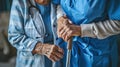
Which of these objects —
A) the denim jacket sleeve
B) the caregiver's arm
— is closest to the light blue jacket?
the denim jacket sleeve

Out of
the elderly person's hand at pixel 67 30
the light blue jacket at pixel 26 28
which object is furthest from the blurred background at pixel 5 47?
the elderly person's hand at pixel 67 30

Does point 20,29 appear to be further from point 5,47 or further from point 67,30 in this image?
point 5,47

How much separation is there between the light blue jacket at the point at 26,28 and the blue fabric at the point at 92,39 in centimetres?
10

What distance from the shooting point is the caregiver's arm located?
36.3 inches

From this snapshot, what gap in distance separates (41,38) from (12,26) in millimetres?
119

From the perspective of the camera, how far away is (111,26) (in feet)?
3.02

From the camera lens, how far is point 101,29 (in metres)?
0.93

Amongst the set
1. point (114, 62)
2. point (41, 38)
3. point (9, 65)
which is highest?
point (41, 38)

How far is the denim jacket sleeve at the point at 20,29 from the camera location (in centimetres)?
101

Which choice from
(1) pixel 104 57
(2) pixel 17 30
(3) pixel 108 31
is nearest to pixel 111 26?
(3) pixel 108 31

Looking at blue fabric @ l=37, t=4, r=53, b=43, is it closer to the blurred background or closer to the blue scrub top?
the blue scrub top

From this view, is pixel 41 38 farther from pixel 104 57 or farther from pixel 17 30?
pixel 104 57

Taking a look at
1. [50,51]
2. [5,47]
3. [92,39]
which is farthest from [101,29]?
[5,47]

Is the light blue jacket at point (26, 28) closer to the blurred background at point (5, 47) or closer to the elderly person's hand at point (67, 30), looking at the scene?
the elderly person's hand at point (67, 30)
